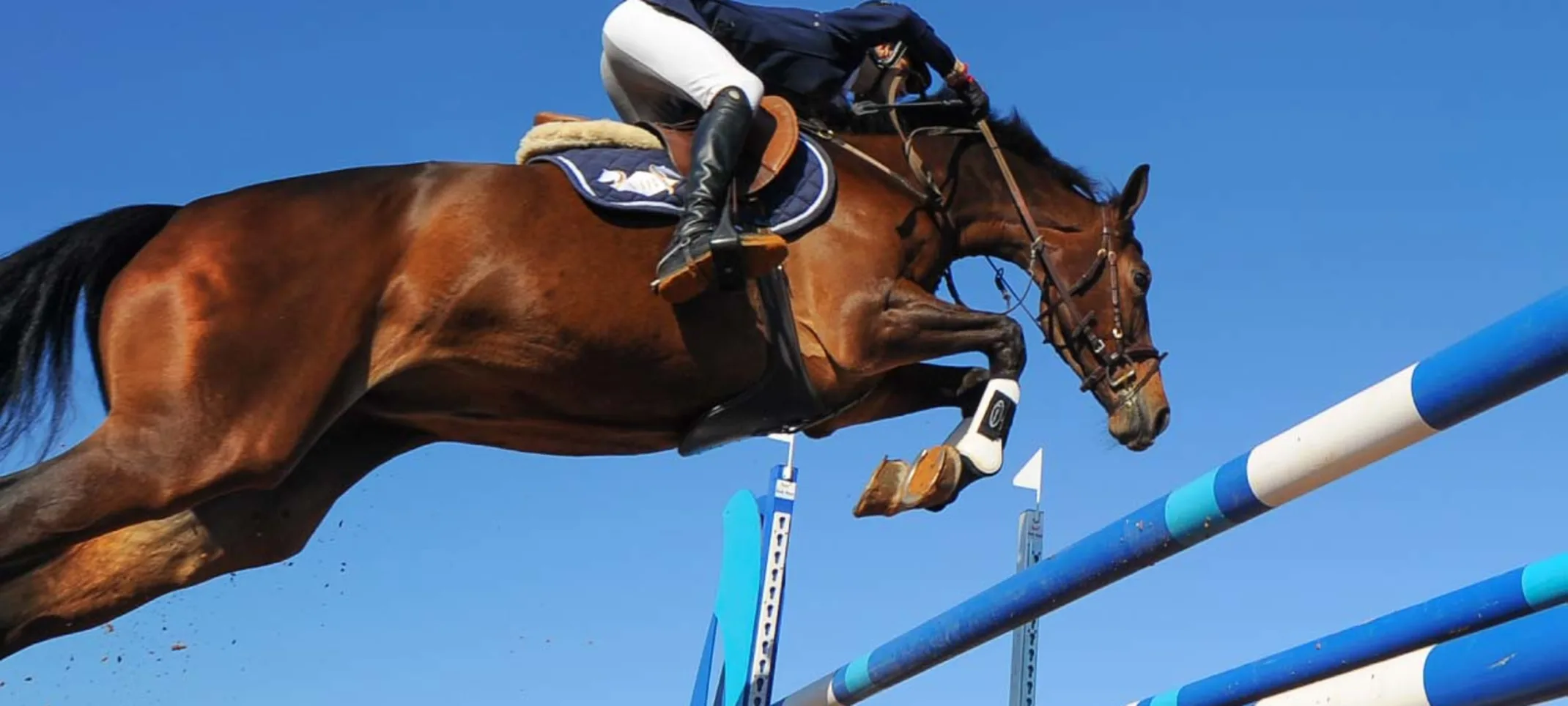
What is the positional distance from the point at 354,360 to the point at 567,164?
85cm

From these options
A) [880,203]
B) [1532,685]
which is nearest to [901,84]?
[880,203]

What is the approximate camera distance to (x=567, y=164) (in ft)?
15.5

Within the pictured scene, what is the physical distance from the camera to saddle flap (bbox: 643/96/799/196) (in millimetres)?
4762

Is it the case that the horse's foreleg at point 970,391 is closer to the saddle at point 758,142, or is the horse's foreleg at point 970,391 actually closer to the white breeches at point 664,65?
the saddle at point 758,142

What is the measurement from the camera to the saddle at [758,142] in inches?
187

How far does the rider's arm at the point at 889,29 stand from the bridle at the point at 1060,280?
0.15 metres

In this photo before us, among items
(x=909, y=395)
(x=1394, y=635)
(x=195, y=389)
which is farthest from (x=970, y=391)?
(x=195, y=389)

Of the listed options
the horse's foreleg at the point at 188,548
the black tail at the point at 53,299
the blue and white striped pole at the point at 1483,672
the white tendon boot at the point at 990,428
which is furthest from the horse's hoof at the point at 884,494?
the black tail at the point at 53,299

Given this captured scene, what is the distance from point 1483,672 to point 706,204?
2.41 meters

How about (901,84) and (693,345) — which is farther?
(901,84)

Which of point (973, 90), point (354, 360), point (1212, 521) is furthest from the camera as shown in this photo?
point (973, 90)

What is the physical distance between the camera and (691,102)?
5.02m

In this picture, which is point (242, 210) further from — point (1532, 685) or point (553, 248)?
point (1532, 685)

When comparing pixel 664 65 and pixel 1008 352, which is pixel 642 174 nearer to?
pixel 664 65
